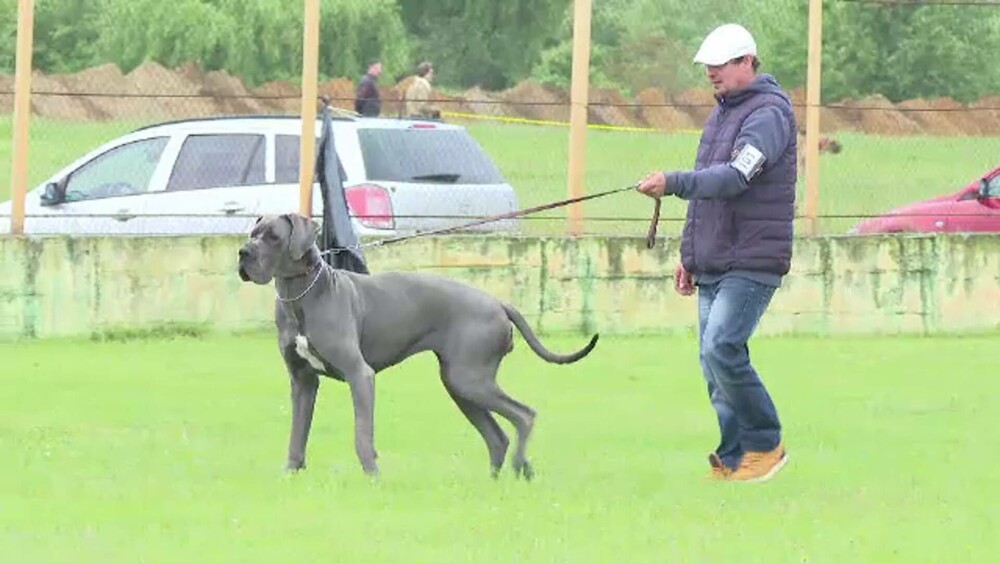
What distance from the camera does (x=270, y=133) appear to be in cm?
1962

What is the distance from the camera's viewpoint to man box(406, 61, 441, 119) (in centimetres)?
2005

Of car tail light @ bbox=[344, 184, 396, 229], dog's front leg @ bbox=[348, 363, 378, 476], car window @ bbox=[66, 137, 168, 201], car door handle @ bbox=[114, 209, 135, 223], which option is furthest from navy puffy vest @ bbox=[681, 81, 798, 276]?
car window @ bbox=[66, 137, 168, 201]

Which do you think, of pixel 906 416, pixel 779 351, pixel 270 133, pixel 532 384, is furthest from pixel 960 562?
pixel 270 133

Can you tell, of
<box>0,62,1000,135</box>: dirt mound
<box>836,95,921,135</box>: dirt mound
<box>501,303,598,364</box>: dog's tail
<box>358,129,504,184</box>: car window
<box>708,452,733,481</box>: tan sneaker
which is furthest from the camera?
<box>836,95,921,135</box>: dirt mound

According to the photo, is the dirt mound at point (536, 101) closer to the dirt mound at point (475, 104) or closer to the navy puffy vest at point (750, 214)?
the dirt mound at point (475, 104)

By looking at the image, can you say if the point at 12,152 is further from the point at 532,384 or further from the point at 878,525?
the point at 878,525

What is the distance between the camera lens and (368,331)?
1161 centimetres

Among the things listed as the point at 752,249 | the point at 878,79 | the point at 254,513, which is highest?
the point at 878,79

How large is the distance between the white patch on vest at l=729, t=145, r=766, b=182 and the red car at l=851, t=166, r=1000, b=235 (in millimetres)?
9147

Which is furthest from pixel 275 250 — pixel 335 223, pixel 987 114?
pixel 987 114

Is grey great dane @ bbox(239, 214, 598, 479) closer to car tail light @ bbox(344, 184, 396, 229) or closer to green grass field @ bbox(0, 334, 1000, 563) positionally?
green grass field @ bbox(0, 334, 1000, 563)

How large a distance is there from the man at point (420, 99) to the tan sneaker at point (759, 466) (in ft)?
29.1

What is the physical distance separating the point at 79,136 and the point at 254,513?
10.5m

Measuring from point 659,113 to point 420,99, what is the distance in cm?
188
